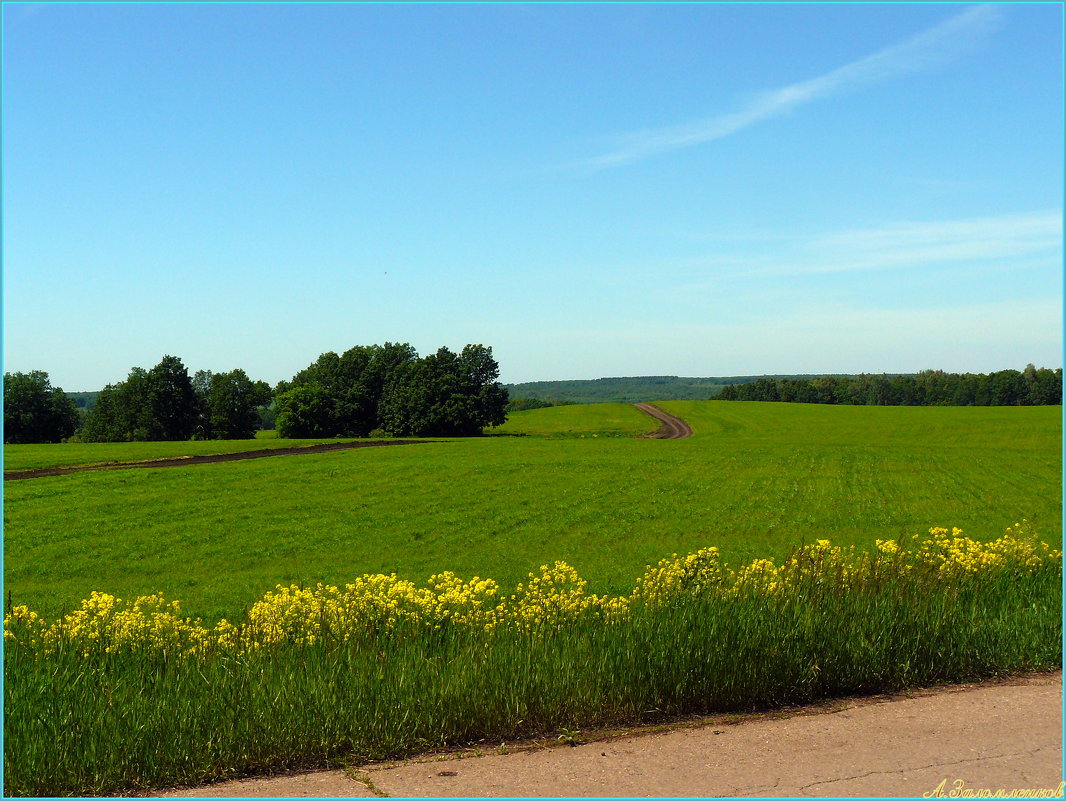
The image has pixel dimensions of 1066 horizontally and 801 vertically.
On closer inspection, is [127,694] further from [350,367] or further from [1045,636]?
[350,367]

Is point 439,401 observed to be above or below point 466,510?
above

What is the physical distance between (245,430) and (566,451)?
56245 mm

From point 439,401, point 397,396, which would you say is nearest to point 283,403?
point 397,396

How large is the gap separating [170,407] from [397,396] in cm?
2481

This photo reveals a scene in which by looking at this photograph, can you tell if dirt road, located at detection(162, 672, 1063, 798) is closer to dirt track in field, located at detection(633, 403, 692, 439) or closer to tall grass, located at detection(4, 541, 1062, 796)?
tall grass, located at detection(4, 541, 1062, 796)

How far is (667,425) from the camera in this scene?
3917 inches

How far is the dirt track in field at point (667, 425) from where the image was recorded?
281ft

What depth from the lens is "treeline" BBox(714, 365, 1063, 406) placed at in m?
124

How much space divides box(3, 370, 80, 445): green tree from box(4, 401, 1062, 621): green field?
33421mm

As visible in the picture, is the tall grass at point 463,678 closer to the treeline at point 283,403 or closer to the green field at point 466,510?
the green field at point 466,510

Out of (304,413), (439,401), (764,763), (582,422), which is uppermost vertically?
(439,401)

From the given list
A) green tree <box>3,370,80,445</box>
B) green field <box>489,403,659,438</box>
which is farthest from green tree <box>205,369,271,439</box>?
green field <box>489,403,659,438</box>

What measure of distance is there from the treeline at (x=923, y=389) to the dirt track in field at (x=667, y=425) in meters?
44.3

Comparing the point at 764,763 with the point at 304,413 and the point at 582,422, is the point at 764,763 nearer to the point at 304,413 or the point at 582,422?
the point at 304,413
